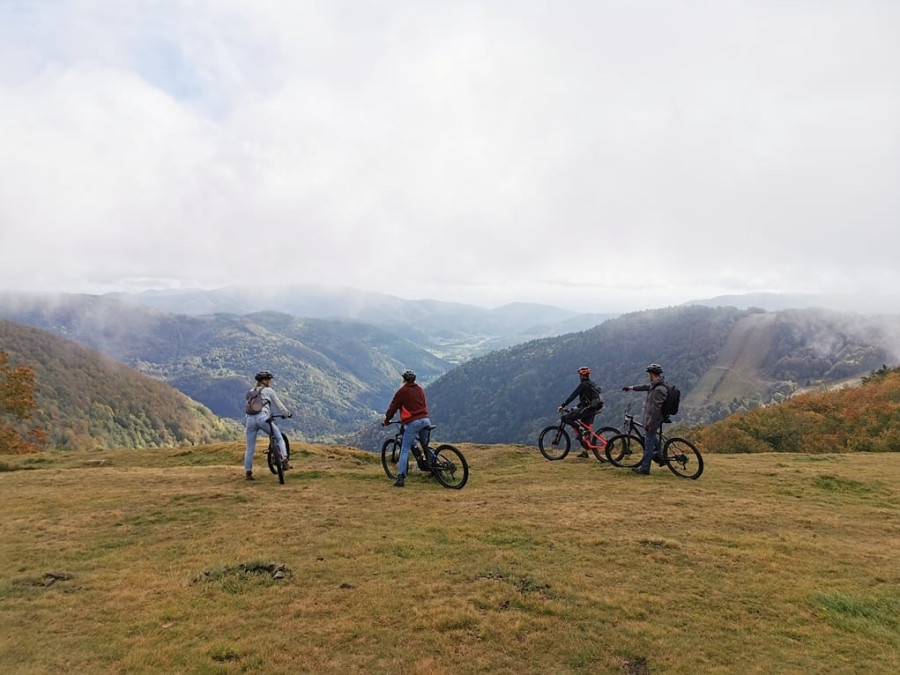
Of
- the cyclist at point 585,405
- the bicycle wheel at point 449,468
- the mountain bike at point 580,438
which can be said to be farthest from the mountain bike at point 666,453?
the bicycle wheel at point 449,468

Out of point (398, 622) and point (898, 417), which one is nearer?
point (398, 622)

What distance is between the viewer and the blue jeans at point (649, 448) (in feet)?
50.9

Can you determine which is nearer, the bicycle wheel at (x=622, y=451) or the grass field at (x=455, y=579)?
the grass field at (x=455, y=579)

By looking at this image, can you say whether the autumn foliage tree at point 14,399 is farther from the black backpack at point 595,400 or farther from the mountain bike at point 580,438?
the black backpack at point 595,400

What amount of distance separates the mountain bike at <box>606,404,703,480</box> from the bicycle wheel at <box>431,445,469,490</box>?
5056 mm

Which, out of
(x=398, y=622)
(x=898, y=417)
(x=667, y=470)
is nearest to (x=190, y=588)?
(x=398, y=622)

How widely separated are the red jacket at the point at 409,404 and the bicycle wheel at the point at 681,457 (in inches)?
312

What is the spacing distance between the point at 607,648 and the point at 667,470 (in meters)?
11.9

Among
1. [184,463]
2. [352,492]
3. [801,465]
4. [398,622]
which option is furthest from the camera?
[184,463]

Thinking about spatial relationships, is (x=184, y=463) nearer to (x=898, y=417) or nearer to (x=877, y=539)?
(x=877, y=539)

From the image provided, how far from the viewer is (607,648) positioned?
19.5 feet

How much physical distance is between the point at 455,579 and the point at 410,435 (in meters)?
6.51

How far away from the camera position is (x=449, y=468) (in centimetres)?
1446

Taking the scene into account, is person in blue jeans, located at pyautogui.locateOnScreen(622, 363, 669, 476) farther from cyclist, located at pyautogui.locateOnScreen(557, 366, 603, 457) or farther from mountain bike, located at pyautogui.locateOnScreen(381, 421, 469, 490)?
mountain bike, located at pyautogui.locateOnScreen(381, 421, 469, 490)
